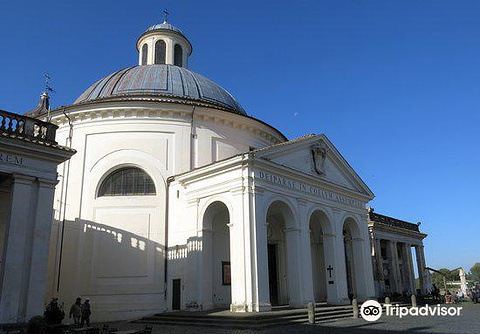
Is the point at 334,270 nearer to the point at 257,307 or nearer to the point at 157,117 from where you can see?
the point at 257,307

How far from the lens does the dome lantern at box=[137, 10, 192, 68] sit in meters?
30.1

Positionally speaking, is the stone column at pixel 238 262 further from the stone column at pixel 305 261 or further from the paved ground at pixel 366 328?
the stone column at pixel 305 261

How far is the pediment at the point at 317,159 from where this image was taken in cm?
1937

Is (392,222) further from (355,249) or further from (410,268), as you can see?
(355,249)

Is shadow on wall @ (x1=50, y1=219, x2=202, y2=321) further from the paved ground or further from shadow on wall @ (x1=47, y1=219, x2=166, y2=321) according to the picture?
the paved ground

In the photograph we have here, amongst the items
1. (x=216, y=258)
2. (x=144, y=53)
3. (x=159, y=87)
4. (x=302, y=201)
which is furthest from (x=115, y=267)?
(x=144, y=53)

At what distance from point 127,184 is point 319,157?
31.7ft

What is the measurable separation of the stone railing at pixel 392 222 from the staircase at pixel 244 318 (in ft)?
48.2

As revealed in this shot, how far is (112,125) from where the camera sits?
22031mm

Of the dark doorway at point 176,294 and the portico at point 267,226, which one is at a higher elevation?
the portico at point 267,226

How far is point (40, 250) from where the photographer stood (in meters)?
12.8

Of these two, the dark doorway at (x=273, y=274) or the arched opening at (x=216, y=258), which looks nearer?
the arched opening at (x=216, y=258)

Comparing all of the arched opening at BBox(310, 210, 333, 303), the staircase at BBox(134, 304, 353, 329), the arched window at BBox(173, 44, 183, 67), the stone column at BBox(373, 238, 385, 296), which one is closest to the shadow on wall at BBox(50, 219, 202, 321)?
the staircase at BBox(134, 304, 353, 329)

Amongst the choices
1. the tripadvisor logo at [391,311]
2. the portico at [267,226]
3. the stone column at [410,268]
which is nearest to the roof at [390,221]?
the stone column at [410,268]
